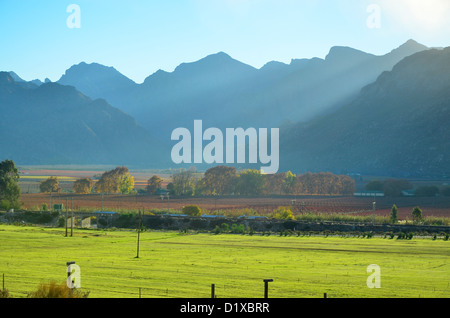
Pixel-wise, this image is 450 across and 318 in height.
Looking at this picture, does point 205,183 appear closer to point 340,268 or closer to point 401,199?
point 401,199

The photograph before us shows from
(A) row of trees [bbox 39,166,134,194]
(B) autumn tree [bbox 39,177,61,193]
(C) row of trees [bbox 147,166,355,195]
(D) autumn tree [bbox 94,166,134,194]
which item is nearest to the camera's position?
(B) autumn tree [bbox 39,177,61,193]

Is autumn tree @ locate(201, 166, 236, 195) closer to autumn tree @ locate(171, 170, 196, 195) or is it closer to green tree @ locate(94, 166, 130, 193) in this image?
autumn tree @ locate(171, 170, 196, 195)

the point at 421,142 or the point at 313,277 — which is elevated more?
the point at 421,142

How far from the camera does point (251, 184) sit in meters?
149

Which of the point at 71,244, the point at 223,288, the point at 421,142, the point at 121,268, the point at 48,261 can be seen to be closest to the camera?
the point at 223,288

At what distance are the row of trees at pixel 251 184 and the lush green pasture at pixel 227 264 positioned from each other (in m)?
84.0

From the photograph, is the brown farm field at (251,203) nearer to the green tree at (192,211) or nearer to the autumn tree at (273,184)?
the green tree at (192,211)

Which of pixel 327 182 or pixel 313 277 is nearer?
pixel 313 277

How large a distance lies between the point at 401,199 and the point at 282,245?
85918 mm

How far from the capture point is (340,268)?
38.8 m

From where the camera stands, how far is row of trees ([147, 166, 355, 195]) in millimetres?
149375

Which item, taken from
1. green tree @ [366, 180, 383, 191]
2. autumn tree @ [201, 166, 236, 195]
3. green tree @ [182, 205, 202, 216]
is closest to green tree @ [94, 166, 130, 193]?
autumn tree @ [201, 166, 236, 195]

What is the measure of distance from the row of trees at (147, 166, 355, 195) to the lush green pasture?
276 feet
